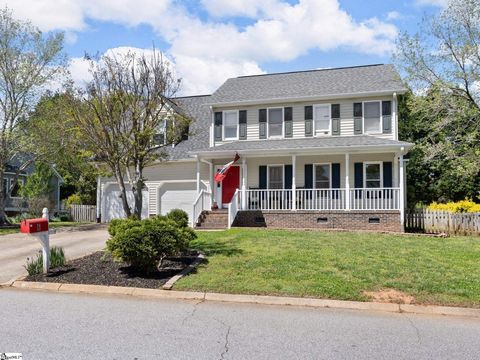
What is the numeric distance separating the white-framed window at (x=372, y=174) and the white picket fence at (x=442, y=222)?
184cm

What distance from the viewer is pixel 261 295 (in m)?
7.18

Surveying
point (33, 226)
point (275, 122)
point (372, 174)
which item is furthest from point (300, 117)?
point (33, 226)

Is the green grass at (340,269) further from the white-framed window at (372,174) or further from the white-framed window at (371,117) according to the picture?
the white-framed window at (371,117)

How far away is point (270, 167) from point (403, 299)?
1349 cm

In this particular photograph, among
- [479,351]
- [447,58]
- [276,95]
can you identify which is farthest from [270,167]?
[479,351]

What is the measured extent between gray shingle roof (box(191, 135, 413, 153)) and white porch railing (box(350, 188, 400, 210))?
1.98m

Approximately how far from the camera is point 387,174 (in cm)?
1841

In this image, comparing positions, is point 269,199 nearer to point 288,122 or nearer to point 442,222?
point 288,122

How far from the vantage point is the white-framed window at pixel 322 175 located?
1927cm

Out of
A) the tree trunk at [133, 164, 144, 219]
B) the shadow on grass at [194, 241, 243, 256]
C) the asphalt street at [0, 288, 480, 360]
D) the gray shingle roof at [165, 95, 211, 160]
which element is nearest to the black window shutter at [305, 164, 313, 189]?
the gray shingle roof at [165, 95, 211, 160]

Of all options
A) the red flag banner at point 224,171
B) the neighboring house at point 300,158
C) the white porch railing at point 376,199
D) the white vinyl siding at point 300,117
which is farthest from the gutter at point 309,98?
the white porch railing at point 376,199

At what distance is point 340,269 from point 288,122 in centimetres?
1239

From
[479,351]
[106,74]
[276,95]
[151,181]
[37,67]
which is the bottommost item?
[479,351]

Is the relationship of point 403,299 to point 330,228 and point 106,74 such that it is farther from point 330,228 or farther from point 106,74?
point 330,228
